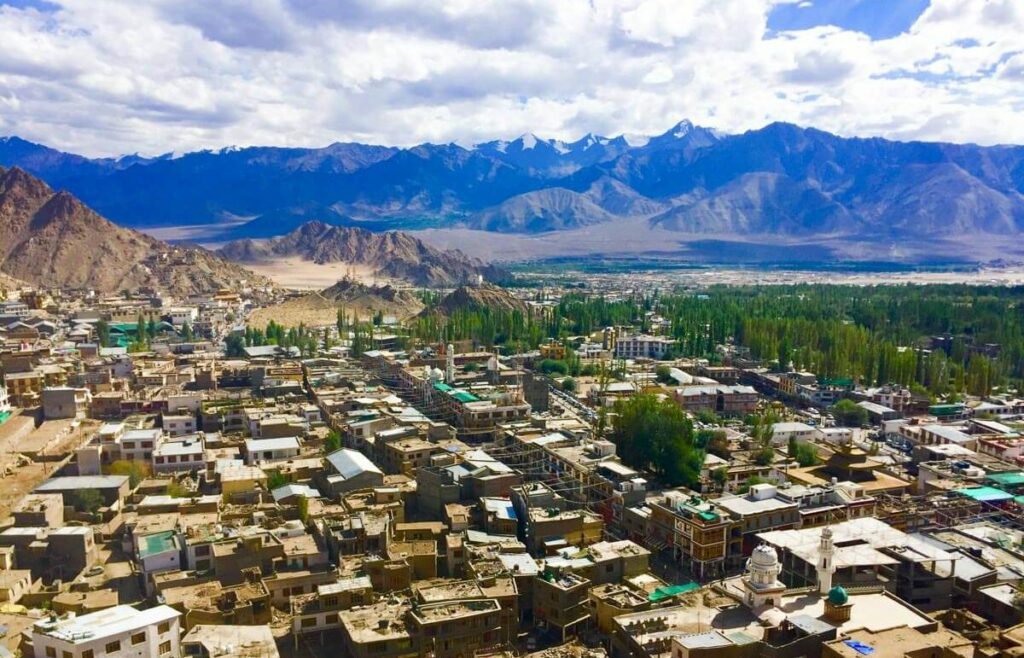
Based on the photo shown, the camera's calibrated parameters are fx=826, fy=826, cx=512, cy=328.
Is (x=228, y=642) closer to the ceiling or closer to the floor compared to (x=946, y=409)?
closer to the floor

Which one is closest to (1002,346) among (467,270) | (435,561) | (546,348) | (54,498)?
(546,348)

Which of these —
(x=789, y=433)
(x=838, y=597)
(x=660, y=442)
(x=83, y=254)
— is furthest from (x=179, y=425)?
(x=83, y=254)

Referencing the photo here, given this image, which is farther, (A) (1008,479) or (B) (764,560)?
(A) (1008,479)

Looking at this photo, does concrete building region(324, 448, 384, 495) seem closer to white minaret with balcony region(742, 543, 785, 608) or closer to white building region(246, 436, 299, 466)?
white building region(246, 436, 299, 466)

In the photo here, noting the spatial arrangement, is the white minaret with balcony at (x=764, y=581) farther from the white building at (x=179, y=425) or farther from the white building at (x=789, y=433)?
the white building at (x=179, y=425)

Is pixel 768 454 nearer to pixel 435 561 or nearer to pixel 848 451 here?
pixel 848 451

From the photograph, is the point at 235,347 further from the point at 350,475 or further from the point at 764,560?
the point at 764,560

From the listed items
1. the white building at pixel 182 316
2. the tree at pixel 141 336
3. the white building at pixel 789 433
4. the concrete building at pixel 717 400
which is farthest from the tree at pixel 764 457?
the white building at pixel 182 316
